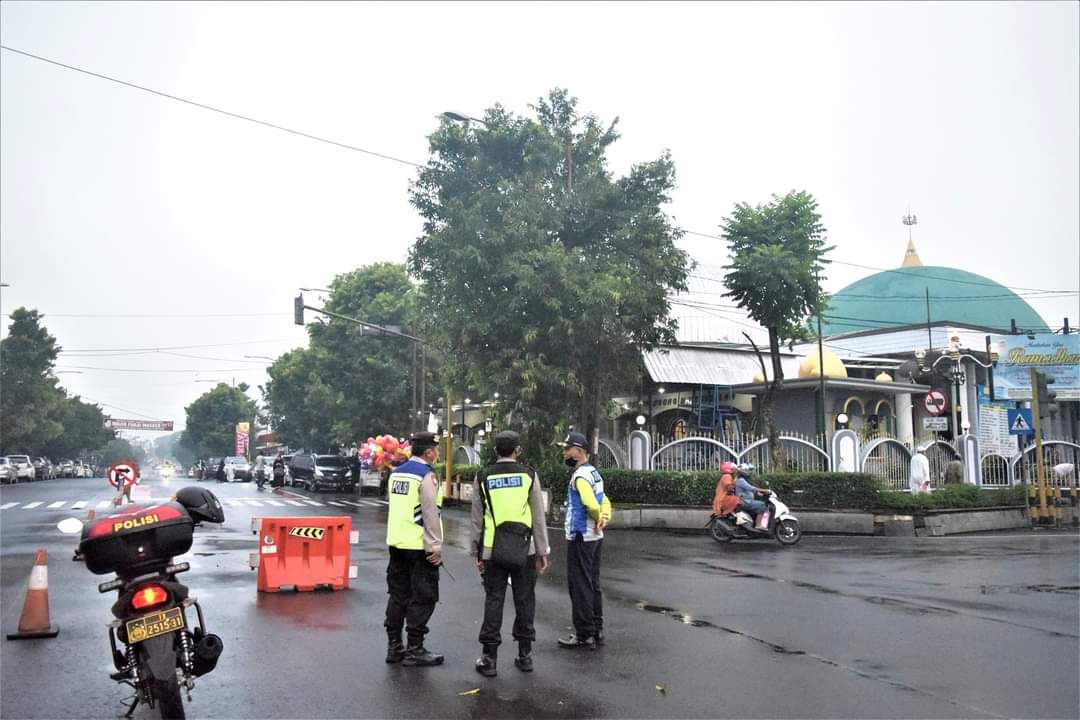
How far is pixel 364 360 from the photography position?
43.4 metres

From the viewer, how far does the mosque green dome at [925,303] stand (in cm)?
4283

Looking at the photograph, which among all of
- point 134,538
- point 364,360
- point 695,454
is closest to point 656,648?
point 134,538

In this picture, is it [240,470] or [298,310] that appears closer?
[298,310]

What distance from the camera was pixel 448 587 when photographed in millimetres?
10820

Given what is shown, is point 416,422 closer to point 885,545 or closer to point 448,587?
point 885,545

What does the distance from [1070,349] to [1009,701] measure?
22.5 metres

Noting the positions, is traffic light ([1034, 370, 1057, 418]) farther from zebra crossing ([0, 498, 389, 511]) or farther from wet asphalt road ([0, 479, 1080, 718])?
zebra crossing ([0, 498, 389, 511])

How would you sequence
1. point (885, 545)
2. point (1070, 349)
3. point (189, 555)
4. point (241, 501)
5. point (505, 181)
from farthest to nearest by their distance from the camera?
1. point (241, 501)
2. point (1070, 349)
3. point (505, 181)
4. point (885, 545)
5. point (189, 555)

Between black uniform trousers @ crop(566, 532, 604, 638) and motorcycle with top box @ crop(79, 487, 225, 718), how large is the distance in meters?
3.13

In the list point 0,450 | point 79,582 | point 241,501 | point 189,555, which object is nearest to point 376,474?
point 241,501

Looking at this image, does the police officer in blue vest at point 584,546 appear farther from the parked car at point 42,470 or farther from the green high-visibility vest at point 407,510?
the parked car at point 42,470

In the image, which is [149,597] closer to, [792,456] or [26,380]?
[792,456]

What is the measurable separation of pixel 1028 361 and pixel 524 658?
22.6m

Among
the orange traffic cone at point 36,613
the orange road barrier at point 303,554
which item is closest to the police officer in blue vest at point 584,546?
the orange road barrier at point 303,554
